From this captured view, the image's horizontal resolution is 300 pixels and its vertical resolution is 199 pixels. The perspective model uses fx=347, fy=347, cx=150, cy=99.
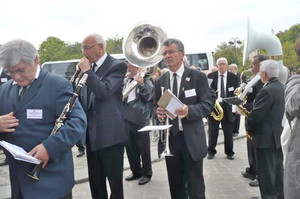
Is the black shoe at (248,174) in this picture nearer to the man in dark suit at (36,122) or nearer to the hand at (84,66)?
the hand at (84,66)

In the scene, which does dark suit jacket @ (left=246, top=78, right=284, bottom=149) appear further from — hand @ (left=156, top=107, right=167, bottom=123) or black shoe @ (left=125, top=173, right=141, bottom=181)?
black shoe @ (left=125, top=173, right=141, bottom=181)

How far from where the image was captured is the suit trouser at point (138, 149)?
5.85 m

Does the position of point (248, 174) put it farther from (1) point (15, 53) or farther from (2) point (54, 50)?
(2) point (54, 50)

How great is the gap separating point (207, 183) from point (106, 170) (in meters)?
2.56

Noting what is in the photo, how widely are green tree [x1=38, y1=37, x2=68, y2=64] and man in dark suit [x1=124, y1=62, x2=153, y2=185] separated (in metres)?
43.1

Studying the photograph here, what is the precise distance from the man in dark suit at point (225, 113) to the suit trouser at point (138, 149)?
1.98 m

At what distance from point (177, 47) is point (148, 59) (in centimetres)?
160

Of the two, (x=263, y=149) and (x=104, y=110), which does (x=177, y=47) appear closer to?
(x=104, y=110)

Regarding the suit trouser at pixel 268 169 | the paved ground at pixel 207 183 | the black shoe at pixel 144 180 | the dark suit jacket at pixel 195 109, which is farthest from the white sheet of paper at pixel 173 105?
the black shoe at pixel 144 180

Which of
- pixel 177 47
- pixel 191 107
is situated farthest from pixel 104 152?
pixel 177 47

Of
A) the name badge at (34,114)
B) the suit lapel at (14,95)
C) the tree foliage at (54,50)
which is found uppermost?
the tree foliage at (54,50)

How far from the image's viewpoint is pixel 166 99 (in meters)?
3.37

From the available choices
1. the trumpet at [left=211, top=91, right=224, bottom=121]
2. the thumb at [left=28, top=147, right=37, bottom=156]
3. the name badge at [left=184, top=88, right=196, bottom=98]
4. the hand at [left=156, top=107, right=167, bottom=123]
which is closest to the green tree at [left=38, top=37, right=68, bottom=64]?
the trumpet at [left=211, top=91, right=224, bottom=121]

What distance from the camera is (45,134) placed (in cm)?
247
